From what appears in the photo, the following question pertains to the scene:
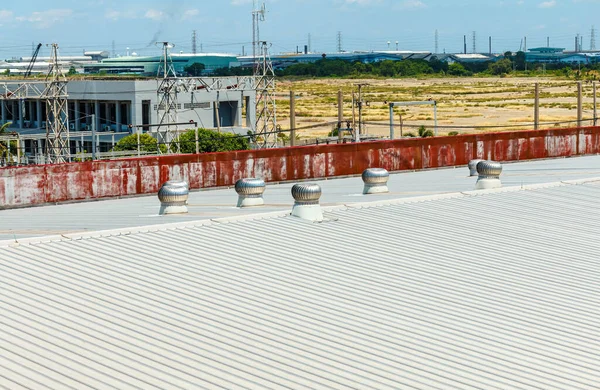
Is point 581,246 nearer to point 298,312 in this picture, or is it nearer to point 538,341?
point 538,341

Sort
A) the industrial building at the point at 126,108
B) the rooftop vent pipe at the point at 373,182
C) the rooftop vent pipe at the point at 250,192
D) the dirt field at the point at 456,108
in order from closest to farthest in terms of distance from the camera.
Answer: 1. the rooftop vent pipe at the point at 250,192
2. the rooftop vent pipe at the point at 373,182
3. the industrial building at the point at 126,108
4. the dirt field at the point at 456,108

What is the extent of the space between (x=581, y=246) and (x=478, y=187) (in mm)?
6133

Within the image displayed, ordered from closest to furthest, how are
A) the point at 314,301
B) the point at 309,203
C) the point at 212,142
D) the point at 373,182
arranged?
1. the point at 314,301
2. the point at 309,203
3. the point at 373,182
4. the point at 212,142

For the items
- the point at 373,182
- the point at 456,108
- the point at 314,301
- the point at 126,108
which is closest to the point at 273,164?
the point at 373,182

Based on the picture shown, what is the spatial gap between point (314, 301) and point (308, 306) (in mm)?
287

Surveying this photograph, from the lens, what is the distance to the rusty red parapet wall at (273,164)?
31297 mm

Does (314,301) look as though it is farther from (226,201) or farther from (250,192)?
(226,201)

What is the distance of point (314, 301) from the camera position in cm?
1524

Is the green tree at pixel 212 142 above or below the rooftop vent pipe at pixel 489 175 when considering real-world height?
below

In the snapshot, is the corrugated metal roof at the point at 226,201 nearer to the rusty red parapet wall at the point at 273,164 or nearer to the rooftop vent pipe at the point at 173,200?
the rooftop vent pipe at the point at 173,200

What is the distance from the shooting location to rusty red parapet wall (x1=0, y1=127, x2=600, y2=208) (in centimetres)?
3130

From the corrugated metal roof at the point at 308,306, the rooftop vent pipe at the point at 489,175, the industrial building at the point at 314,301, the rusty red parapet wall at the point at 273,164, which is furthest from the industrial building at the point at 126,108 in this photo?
the corrugated metal roof at the point at 308,306

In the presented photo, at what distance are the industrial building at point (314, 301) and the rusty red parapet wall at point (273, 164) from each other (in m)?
8.34

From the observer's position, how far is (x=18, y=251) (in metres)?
17.1
